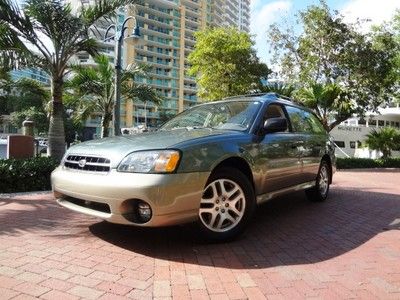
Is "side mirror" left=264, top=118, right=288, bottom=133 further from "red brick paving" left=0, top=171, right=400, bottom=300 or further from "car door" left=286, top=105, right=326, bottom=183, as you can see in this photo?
"red brick paving" left=0, top=171, right=400, bottom=300

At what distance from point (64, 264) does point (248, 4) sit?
163251mm

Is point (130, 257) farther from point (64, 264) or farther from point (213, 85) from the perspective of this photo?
point (213, 85)

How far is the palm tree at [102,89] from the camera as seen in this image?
548 inches

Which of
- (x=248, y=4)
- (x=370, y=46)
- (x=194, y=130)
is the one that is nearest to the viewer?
(x=194, y=130)

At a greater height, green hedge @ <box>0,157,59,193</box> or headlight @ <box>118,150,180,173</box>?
headlight @ <box>118,150,180,173</box>

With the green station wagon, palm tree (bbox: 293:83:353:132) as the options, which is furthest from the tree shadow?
palm tree (bbox: 293:83:353:132)

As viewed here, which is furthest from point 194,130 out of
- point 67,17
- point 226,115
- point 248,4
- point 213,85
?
point 248,4

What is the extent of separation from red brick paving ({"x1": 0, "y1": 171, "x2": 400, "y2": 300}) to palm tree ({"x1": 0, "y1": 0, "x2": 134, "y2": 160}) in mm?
4747

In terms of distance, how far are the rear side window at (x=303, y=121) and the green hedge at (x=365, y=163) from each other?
11.1 meters

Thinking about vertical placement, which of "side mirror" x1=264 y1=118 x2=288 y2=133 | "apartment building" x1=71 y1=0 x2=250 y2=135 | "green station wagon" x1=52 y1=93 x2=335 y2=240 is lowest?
"green station wagon" x1=52 y1=93 x2=335 y2=240

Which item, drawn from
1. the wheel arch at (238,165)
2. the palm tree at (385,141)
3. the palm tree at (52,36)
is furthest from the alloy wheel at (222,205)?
the palm tree at (385,141)

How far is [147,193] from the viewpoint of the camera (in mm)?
3529

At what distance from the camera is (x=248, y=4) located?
510 feet

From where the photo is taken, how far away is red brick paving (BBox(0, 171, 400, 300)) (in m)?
3.05
